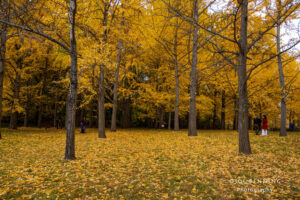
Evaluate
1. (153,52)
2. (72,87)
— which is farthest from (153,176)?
(153,52)

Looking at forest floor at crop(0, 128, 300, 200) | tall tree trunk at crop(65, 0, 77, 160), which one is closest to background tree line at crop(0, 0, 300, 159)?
tall tree trunk at crop(65, 0, 77, 160)

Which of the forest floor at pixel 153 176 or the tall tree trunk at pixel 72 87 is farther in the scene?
the tall tree trunk at pixel 72 87

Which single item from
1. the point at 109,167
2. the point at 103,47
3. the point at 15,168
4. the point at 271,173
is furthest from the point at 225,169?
the point at 103,47

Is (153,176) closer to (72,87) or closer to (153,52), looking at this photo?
(72,87)

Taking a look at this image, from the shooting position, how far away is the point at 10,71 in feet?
50.9

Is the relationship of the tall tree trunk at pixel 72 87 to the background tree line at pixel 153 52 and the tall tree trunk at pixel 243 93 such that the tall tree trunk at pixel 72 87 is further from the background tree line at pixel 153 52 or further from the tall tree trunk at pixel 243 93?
the tall tree trunk at pixel 243 93

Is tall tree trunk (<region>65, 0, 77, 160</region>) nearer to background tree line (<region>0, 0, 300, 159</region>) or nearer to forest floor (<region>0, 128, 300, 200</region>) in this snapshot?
background tree line (<region>0, 0, 300, 159</region>)

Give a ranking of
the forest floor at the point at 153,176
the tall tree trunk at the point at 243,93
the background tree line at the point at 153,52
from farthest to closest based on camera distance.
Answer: the tall tree trunk at the point at 243,93 → the background tree line at the point at 153,52 → the forest floor at the point at 153,176

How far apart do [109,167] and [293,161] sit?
502cm

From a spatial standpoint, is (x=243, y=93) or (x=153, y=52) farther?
(x=153, y=52)

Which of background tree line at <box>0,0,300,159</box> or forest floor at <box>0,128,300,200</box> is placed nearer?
forest floor at <box>0,128,300,200</box>

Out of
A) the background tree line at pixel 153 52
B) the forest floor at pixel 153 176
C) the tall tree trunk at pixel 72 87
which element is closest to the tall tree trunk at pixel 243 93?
the background tree line at pixel 153 52

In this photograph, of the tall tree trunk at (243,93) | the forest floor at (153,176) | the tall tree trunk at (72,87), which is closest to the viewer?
the forest floor at (153,176)

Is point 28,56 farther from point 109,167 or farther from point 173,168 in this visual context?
point 173,168
